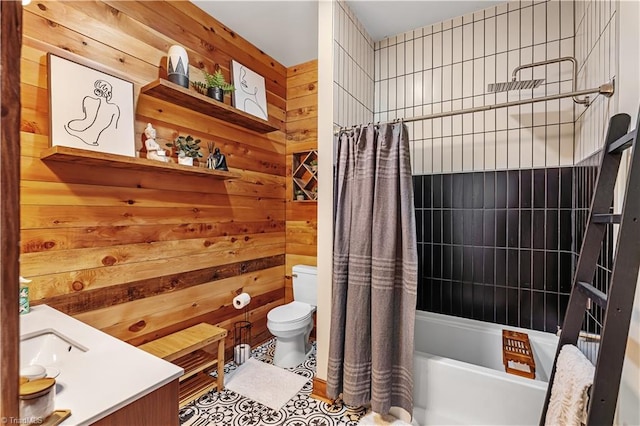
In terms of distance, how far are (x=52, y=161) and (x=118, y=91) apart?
536 mm

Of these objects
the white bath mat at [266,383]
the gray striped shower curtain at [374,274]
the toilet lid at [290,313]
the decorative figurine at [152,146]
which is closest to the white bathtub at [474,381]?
the gray striped shower curtain at [374,274]

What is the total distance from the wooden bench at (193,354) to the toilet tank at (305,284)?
2.75 ft

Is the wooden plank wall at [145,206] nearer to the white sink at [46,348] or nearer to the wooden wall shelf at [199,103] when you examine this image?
the wooden wall shelf at [199,103]

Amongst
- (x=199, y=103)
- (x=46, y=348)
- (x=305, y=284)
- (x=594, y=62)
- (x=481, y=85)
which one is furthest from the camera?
(x=305, y=284)

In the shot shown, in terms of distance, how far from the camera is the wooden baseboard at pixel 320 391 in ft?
6.34

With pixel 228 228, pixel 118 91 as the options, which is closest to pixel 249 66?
pixel 118 91

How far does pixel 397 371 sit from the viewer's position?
173cm

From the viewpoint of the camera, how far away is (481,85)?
7.25ft

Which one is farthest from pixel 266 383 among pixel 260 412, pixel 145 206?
pixel 145 206

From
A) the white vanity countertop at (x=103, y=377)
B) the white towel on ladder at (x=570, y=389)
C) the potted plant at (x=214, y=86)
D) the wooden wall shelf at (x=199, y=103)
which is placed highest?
the potted plant at (x=214, y=86)

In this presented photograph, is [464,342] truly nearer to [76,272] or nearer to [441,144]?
[441,144]

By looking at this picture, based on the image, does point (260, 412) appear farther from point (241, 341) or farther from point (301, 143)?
point (301, 143)

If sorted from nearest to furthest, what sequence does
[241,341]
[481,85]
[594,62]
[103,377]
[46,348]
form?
[103,377] < [46,348] < [594,62] < [481,85] < [241,341]

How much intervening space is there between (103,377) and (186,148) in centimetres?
155
